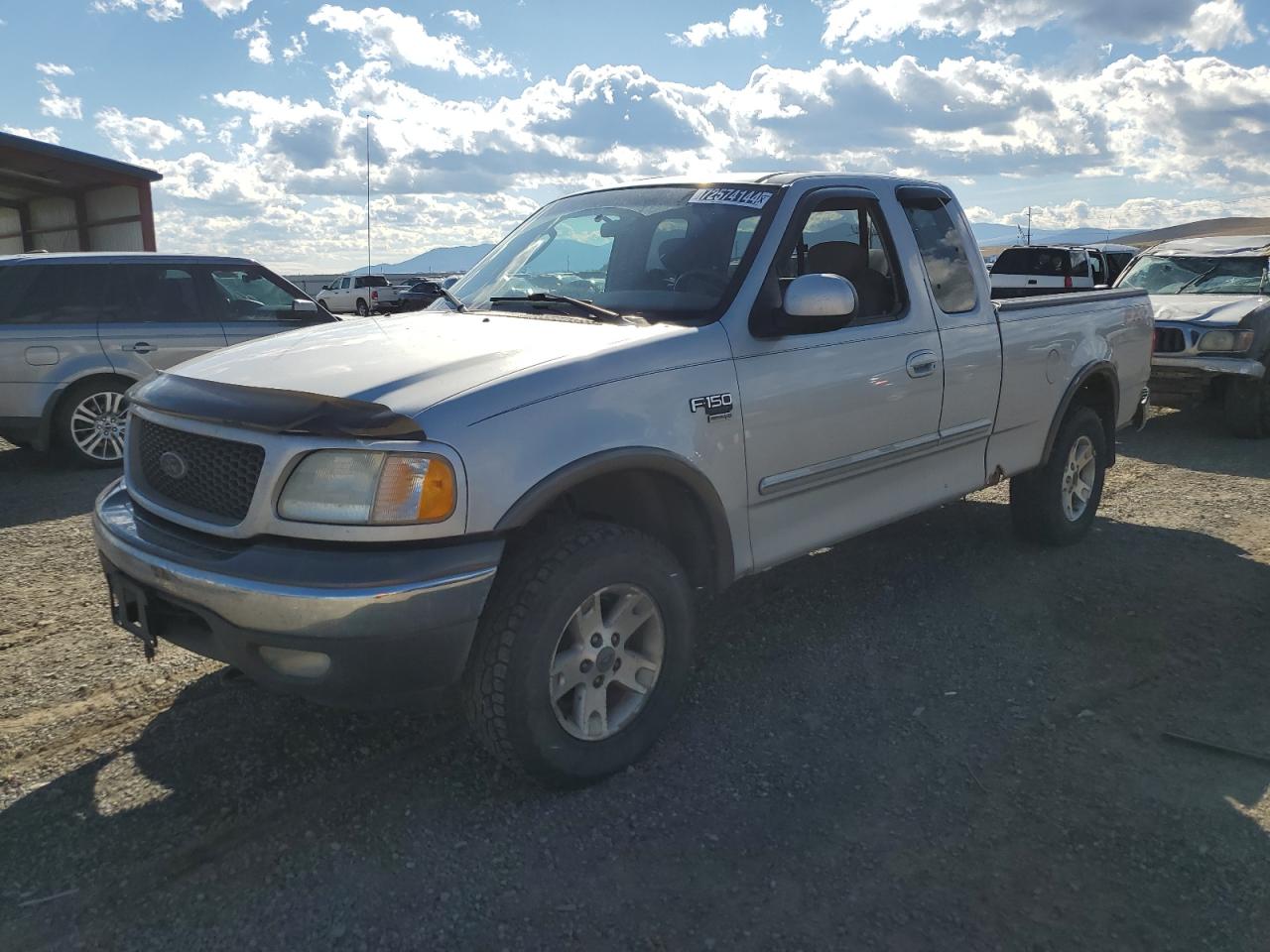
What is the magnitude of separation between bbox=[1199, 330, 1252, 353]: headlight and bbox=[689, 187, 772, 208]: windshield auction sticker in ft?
24.8

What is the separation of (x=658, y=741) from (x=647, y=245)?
1969mm

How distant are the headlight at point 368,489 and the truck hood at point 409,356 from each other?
6.4 inches

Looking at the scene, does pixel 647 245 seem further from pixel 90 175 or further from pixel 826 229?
pixel 90 175

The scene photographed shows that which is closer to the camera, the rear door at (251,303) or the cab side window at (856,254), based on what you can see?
the cab side window at (856,254)

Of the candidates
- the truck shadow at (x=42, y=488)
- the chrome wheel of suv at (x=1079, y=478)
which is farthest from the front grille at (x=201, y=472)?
the chrome wheel of suv at (x=1079, y=478)

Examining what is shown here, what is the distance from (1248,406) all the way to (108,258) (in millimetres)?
10478

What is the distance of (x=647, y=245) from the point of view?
4.03 metres

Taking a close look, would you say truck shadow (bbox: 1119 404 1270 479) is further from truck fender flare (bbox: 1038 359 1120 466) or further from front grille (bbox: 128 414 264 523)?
front grille (bbox: 128 414 264 523)

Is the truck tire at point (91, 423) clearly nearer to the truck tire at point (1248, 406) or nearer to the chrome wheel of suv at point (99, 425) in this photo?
the chrome wheel of suv at point (99, 425)

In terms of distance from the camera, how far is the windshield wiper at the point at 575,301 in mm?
3572

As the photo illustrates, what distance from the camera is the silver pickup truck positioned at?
8.82ft

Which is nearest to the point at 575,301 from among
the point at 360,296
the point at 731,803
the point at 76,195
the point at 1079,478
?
the point at 731,803

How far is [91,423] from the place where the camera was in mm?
7961

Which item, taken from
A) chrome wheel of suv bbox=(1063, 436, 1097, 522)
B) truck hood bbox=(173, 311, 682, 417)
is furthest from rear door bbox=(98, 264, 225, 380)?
chrome wheel of suv bbox=(1063, 436, 1097, 522)
